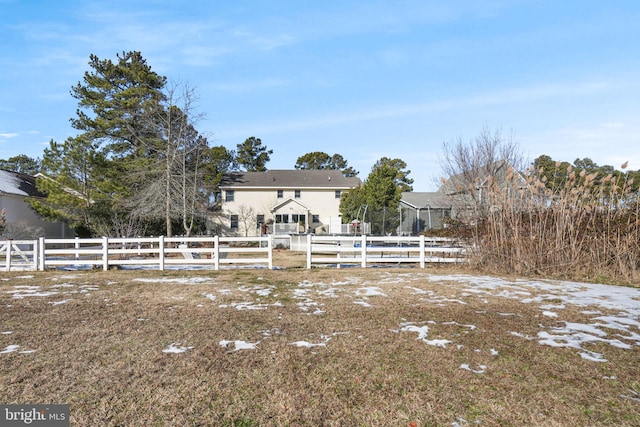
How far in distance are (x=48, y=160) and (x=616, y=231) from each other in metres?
28.8

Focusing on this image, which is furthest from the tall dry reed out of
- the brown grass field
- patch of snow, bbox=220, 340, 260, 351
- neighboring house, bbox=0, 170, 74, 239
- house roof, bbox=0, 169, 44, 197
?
house roof, bbox=0, 169, 44, 197

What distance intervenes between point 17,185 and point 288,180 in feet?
67.1

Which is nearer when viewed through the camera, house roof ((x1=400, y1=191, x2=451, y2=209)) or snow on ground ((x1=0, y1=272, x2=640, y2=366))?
snow on ground ((x1=0, y1=272, x2=640, y2=366))

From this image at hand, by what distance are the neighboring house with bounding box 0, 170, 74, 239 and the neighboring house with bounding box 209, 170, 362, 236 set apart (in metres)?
11.7

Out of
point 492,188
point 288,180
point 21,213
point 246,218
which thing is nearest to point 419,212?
point 288,180

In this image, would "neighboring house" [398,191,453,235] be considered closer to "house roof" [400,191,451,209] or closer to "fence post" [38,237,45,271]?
"house roof" [400,191,451,209]

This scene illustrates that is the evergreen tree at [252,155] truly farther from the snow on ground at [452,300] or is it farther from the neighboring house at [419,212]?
the snow on ground at [452,300]

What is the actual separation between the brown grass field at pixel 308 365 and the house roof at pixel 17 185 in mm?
22893

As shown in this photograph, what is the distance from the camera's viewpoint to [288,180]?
3706cm

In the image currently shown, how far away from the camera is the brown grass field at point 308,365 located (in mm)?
2949

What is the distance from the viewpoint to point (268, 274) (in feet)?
35.5

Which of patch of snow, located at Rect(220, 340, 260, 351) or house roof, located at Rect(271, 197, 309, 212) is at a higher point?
house roof, located at Rect(271, 197, 309, 212)

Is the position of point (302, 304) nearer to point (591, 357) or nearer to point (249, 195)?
point (591, 357)

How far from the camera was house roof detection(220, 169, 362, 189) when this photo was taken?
35938mm
